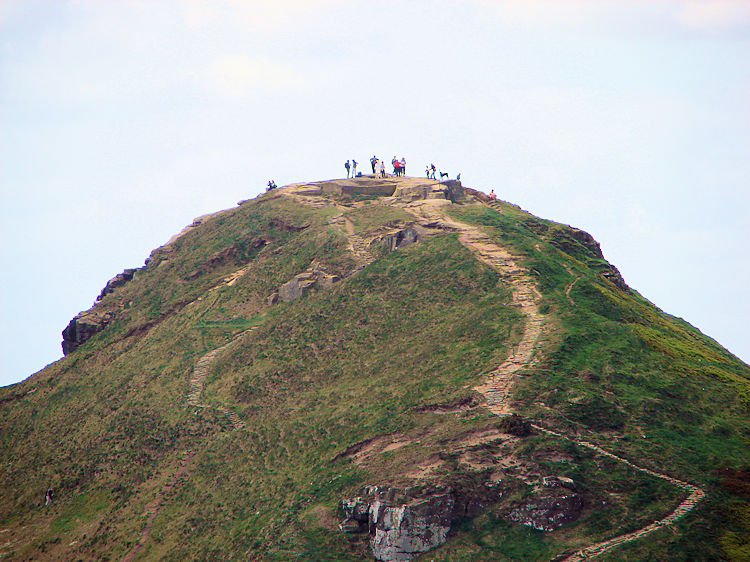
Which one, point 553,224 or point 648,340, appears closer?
point 648,340

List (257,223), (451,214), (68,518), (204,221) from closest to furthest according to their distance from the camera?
(68,518) → (451,214) → (257,223) → (204,221)

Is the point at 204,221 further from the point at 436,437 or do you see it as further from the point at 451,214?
the point at 436,437

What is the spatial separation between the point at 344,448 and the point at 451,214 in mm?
36508

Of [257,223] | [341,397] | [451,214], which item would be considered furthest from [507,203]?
[341,397]

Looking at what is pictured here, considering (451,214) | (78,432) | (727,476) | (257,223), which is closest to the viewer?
(727,476)

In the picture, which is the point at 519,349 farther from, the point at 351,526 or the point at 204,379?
the point at 204,379

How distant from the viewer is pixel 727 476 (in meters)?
47.2

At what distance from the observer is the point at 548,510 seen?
45656 mm

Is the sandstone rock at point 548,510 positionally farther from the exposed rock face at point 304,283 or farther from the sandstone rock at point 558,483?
the exposed rock face at point 304,283

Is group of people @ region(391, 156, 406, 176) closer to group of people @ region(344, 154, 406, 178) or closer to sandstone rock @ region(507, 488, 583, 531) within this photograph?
group of people @ region(344, 154, 406, 178)

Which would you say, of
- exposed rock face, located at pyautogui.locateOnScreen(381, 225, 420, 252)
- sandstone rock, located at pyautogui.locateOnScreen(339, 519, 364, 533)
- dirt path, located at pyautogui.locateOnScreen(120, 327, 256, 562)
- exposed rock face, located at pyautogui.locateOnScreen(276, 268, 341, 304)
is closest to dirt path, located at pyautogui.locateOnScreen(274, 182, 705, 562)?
exposed rock face, located at pyautogui.locateOnScreen(381, 225, 420, 252)

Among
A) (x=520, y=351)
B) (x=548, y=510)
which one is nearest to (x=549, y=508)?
(x=548, y=510)

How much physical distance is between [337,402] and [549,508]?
20691 millimetres

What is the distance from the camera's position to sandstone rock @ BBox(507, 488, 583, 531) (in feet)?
149
